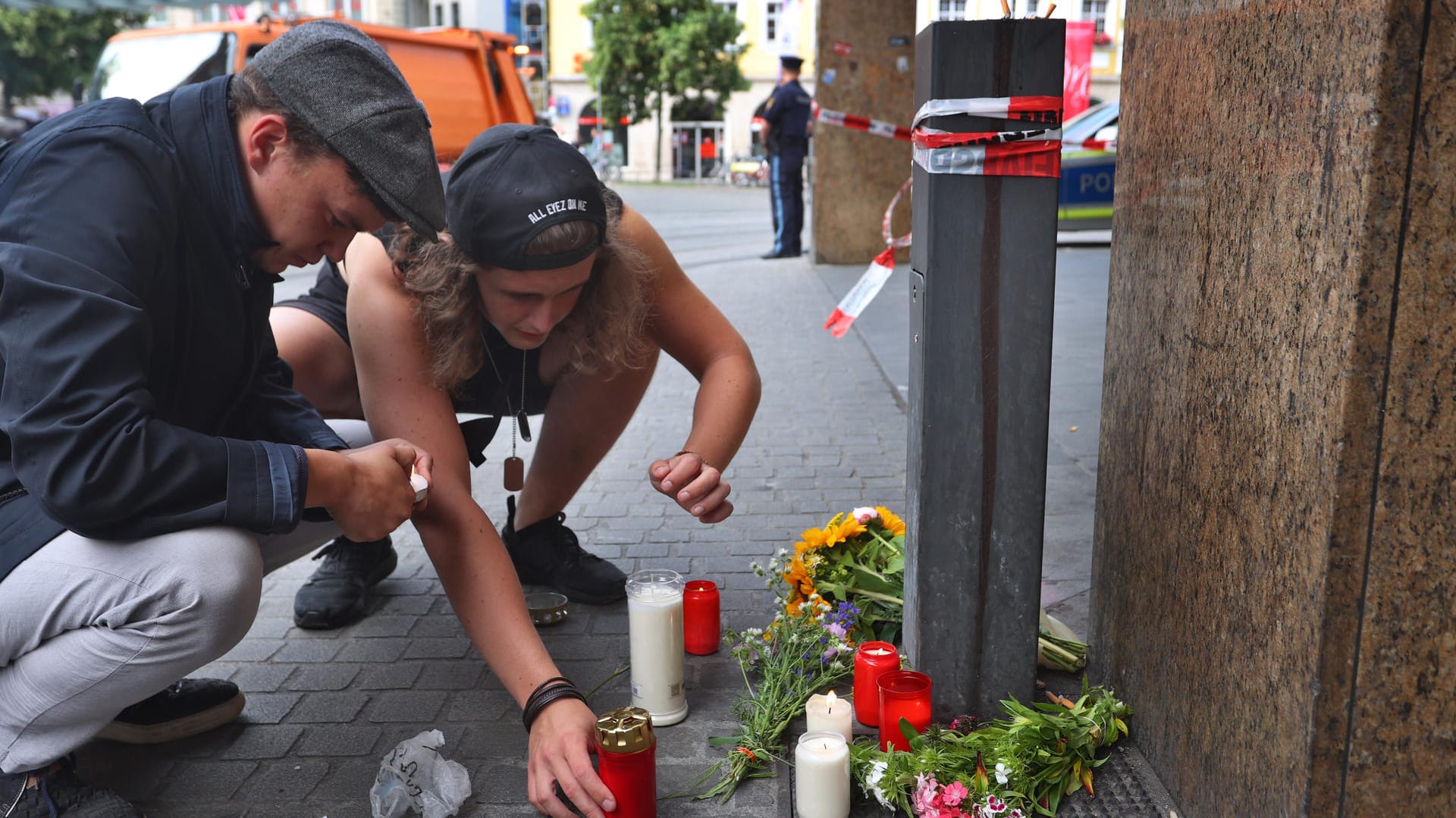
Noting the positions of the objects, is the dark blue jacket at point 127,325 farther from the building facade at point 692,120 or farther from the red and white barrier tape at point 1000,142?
the building facade at point 692,120

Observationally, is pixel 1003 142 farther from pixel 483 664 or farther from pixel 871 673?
pixel 483 664

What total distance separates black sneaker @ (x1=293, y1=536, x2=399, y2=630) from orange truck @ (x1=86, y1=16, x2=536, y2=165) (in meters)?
7.08

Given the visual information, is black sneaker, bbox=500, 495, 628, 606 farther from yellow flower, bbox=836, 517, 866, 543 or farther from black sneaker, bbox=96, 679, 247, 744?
black sneaker, bbox=96, 679, 247, 744

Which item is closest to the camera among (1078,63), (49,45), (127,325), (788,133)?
(127,325)

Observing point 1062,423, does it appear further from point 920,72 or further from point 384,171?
point 384,171

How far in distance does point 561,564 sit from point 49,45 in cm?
3814

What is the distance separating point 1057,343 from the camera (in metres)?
6.88

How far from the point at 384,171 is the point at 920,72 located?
3.37ft

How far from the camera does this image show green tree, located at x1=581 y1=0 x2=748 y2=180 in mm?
36906

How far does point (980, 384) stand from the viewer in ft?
7.12

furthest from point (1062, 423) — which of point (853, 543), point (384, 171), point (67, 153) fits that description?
point (67, 153)

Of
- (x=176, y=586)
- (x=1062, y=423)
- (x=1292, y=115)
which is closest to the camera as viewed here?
(x=1292, y=115)

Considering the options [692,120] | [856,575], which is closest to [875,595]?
[856,575]

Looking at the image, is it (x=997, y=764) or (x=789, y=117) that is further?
(x=789, y=117)
